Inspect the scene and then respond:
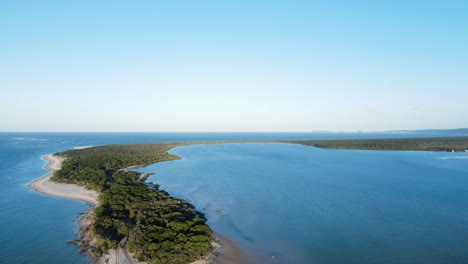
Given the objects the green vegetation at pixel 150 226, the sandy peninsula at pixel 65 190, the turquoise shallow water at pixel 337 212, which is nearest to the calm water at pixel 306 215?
the turquoise shallow water at pixel 337 212

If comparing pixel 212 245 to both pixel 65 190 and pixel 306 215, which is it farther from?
pixel 65 190

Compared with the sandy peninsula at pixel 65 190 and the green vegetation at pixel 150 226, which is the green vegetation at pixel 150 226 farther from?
the sandy peninsula at pixel 65 190

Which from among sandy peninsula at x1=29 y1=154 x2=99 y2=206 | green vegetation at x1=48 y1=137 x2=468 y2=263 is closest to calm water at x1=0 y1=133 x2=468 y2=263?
sandy peninsula at x1=29 y1=154 x2=99 y2=206

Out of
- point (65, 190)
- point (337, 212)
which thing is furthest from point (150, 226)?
point (65, 190)

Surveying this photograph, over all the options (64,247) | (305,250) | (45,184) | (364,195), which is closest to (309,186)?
(364,195)

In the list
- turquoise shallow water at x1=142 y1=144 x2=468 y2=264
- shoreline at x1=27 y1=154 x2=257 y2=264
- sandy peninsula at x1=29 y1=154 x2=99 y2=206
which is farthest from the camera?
sandy peninsula at x1=29 y1=154 x2=99 y2=206

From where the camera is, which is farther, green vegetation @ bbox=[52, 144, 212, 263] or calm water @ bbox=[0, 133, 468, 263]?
calm water @ bbox=[0, 133, 468, 263]

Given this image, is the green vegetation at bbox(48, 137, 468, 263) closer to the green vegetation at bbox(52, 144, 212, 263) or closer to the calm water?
the green vegetation at bbox(52, 144, 212, 263)

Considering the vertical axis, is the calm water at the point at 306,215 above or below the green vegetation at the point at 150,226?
below
